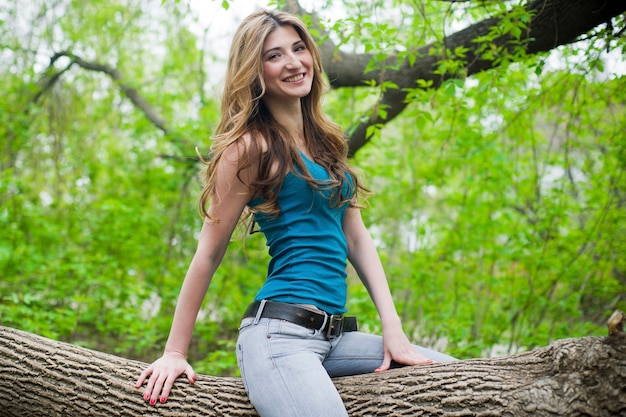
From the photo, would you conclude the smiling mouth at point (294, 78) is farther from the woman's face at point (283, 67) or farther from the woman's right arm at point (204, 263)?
the woman's right arm at point (204, 263)

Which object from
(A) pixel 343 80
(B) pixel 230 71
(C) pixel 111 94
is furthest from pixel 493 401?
(C) pixel 111 94

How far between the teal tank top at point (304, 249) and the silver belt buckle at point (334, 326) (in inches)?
1.0

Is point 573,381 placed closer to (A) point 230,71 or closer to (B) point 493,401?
(B) point 493,401

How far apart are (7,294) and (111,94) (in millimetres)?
3458

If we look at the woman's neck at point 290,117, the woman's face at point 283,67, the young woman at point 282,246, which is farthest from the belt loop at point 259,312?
the woman's face at point 283,67

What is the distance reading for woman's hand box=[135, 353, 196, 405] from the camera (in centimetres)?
192

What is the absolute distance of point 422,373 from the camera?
1825 millimetres

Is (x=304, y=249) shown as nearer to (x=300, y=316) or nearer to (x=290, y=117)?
(x=300, y=316)

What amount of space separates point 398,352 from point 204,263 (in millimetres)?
787

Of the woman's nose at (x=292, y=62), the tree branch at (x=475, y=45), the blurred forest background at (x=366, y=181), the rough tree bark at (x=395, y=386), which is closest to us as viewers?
the rough tree bark at (x=395, y=386)

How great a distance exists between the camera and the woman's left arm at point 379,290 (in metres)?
2.01

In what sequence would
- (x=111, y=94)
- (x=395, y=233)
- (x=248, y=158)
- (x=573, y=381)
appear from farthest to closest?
(x=111, y=94) → (x=395, y=233) → (x=248, y=158) → (x=573, y=381)

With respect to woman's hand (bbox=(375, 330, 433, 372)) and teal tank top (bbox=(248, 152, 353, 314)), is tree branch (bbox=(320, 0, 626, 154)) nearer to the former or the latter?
teal tank top (bbox=(248, 152, 353, 314))

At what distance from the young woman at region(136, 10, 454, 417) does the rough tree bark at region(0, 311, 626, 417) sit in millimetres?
116
